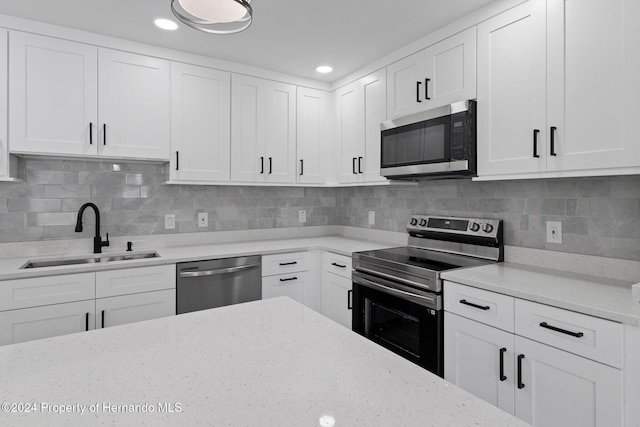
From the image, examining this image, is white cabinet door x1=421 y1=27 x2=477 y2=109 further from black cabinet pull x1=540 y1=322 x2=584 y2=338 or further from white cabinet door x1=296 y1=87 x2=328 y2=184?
black cabinet pull x1=540 y1=322 x2=584 y2=338

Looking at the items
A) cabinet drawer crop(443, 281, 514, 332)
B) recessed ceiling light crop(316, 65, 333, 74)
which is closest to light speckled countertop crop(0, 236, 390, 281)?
cabinet drawer crop(443, 281, 514, 332)

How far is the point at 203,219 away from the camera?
3.16 m

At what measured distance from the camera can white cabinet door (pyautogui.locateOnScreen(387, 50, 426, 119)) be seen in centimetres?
250

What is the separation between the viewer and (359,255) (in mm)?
2602

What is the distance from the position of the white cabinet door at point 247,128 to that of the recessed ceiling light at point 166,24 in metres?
0.67

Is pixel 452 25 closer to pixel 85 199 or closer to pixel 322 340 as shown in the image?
pixel 322 340

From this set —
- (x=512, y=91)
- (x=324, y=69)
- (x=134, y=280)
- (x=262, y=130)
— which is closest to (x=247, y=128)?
(x=262, y=130)

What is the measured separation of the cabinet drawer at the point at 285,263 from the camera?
2.85 meters

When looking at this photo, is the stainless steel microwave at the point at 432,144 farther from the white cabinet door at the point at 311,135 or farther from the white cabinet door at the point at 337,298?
the white cabinet door at the point at 337,298

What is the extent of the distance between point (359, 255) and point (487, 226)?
2.82 feet

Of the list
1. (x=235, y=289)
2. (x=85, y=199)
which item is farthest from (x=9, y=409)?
(x=85, y=199)

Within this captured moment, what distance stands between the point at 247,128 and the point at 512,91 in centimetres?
195

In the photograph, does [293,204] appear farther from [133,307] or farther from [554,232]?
[554,232]

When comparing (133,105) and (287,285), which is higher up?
(133,105)
